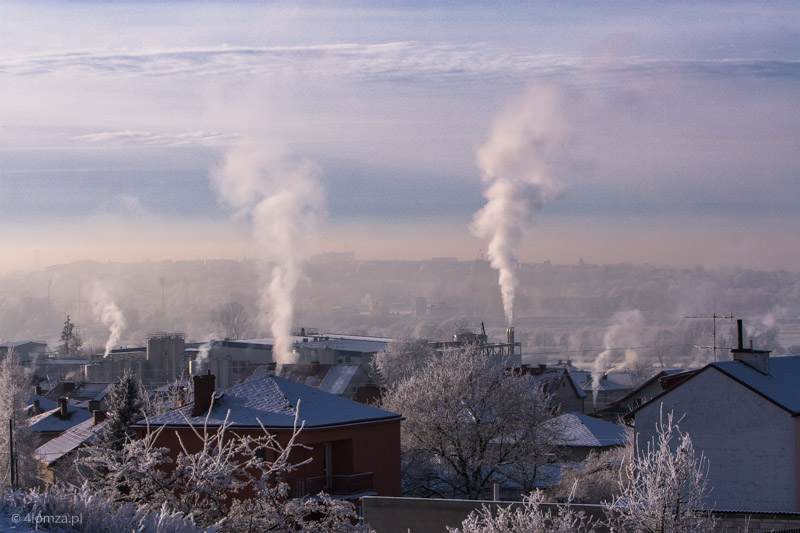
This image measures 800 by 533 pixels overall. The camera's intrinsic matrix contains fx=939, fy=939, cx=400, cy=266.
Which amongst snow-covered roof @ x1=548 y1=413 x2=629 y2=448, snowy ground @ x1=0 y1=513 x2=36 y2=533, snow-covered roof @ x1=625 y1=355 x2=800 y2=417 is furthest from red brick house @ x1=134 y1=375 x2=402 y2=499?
snowy ground @ x1=0 y1=513 x2=36 y2=533

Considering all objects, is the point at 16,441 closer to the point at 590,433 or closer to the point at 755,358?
the point at 590,433

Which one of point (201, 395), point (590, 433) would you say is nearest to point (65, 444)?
point (201, 395)

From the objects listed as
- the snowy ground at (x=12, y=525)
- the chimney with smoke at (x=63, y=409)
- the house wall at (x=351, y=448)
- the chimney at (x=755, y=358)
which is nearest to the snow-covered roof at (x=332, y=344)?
the chimney with smoke at (x=63, y=409)

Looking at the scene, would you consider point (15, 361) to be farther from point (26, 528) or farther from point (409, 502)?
point (26, 528)

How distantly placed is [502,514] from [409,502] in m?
10.2

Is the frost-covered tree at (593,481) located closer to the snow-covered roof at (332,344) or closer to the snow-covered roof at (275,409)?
the snow-covered roof at (275,409)

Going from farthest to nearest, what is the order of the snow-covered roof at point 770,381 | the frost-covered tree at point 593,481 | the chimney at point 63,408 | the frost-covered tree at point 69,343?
1. the frost-covered tree at point 69,343
2. the chimney at point 63,408
3. the frost-covered tree at point 593,481
4. the snow-covered roof at point 770,381

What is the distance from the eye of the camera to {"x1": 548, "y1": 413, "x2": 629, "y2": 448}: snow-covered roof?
45.1m

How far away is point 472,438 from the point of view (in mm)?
35062

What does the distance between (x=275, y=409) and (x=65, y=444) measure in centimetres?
1982

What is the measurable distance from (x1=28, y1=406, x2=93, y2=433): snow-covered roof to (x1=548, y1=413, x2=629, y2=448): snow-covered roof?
25897mm

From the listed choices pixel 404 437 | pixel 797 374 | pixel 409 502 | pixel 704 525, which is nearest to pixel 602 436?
pixel 404 437

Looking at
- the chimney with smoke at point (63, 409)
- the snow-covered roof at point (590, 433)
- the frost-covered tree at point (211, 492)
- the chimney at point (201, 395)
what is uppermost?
the chimney at point (201, 395)

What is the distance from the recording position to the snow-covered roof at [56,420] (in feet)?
166
